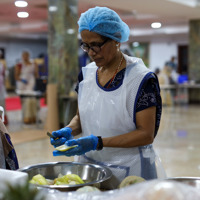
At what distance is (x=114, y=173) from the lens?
1.90 metres

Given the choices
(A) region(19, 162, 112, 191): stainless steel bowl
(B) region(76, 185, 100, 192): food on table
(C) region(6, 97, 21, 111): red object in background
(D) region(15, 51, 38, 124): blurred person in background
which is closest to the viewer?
(B) region(76, 185, 100, 192): food on table

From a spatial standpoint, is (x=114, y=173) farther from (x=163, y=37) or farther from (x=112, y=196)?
(x=163, y=37)

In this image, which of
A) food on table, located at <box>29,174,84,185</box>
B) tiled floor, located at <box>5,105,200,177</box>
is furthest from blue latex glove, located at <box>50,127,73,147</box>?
tiled floor, located at <box>5,105,200,177</box>

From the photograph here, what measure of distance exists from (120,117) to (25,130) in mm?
6976

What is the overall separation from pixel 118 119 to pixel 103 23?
0.47 m

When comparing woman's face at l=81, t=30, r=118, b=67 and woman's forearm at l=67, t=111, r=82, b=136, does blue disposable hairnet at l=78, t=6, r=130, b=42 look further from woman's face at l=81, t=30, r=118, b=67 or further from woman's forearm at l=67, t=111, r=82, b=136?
woman's forearm at l=67, t=111, r=82, b=136

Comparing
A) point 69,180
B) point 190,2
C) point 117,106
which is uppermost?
point 190,2

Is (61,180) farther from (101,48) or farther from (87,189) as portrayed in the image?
(101,48)

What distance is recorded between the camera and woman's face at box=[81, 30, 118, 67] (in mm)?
1908

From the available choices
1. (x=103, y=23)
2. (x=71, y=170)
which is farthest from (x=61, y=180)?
(x=103, y=23)

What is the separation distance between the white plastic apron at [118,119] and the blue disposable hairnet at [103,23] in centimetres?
17

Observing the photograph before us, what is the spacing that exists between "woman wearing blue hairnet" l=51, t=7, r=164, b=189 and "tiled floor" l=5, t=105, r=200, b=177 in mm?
3147

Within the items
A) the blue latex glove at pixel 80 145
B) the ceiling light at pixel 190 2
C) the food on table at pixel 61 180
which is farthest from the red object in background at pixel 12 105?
the food on table at pixel 61 180

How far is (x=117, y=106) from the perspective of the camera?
1945 millimetres
